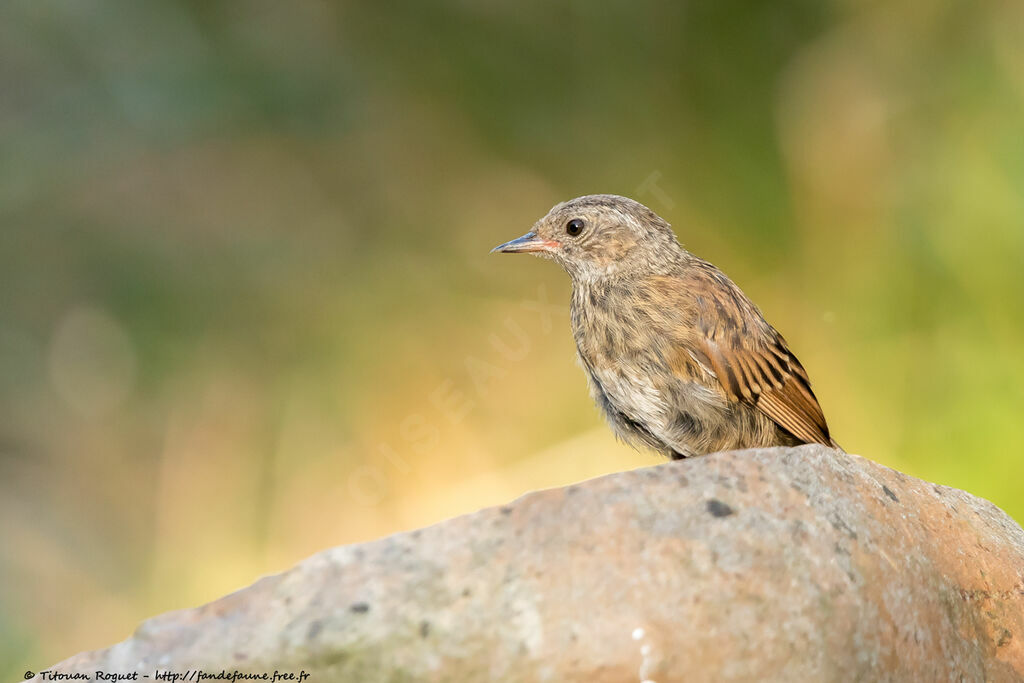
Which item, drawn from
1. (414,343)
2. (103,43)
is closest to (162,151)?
(103,43)

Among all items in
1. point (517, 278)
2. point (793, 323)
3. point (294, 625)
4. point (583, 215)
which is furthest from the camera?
point (517, 278)

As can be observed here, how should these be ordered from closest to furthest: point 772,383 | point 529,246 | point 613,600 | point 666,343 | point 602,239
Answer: point 613,600 → point 666,343 → point 772,383 → point 602,239 → point 529,246

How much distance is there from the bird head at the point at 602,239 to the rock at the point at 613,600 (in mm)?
1268

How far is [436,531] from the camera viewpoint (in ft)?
8.39

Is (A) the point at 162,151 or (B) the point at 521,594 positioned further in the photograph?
(A) the point at 162,151

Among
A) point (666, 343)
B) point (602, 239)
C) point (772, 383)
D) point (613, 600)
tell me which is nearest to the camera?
point (613, 600)

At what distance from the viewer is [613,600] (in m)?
2.41

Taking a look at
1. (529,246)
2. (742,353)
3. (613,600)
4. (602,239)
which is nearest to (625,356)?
(742,353)

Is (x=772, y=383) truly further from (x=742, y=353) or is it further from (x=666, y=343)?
(x=666, y=343)

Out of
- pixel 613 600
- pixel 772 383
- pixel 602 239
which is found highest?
pixel 602 239

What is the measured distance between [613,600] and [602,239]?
180 centimetres

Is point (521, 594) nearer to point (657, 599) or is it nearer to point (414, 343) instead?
point (657, 599)

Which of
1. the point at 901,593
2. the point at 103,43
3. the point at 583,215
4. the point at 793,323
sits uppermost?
the point at 103,43

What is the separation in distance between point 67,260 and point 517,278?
265 cm
